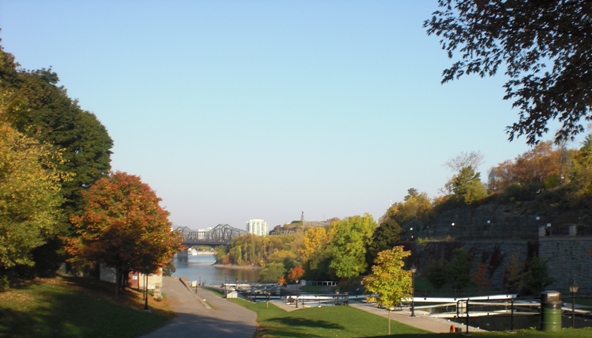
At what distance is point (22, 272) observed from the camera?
28000 millimetres

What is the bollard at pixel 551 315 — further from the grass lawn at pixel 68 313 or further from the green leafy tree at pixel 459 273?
the green leafy tree at pixel 459 273

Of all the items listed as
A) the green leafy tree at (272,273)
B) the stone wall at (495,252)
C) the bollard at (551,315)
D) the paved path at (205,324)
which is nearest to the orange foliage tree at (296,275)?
the green leafy tree at (272,273)

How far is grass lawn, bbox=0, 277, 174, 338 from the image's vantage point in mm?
17438

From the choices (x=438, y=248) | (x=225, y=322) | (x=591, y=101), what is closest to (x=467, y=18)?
(x=591, y=101)

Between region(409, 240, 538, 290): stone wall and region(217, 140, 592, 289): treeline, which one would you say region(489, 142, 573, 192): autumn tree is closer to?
region(217, 140, 592, 289): treeline

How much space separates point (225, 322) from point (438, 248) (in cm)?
3051

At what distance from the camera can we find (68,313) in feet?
68.4

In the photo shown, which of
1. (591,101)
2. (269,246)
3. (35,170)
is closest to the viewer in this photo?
(591,101)

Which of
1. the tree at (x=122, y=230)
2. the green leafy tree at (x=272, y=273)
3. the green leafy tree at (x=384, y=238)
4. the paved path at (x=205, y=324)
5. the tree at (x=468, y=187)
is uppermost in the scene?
the tree at (x=468, y=187)

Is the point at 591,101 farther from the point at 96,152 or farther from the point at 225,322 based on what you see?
the point at 96,152

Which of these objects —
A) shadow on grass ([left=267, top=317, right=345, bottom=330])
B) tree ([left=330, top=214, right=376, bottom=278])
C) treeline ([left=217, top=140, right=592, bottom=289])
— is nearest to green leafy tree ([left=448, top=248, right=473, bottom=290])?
treeline ([left=217, top=140, right=592, bottom=289])

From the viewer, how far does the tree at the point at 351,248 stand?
201ft

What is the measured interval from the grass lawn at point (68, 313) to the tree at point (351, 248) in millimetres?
34413

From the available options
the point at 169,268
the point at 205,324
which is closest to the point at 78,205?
the point at 205,324
